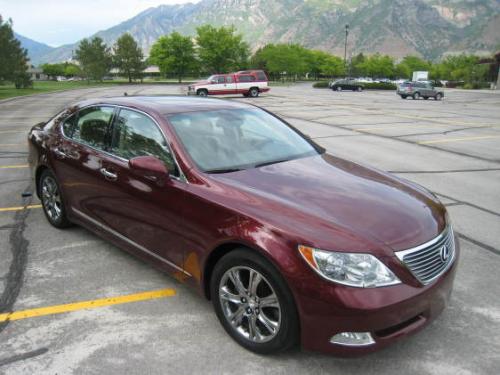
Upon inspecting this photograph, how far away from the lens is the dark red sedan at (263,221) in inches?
103

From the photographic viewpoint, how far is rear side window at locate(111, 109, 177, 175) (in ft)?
12.0

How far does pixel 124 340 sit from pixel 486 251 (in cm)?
364

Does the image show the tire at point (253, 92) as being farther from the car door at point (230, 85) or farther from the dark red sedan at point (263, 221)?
the dark red sedan at point (263, 221)

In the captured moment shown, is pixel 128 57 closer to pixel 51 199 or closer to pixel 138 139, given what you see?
pixel 51 199

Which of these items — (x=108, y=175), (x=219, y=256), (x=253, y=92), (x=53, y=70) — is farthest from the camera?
(x=53, y=70)

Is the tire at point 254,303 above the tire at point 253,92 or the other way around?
the other way around

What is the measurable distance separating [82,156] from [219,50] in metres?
78.2

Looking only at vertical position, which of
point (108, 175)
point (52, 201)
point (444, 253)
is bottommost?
point (52, 201)

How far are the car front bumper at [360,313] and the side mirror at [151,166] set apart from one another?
143 cm

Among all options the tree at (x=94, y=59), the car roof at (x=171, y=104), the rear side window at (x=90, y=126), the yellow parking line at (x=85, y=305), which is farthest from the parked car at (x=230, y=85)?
the tree at (x=94, y=59)

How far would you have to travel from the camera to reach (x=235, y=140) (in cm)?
396

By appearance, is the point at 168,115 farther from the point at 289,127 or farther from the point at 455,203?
the point at 455,203

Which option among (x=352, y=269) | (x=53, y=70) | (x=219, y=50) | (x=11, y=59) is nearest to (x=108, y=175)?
(x=352, y=269)

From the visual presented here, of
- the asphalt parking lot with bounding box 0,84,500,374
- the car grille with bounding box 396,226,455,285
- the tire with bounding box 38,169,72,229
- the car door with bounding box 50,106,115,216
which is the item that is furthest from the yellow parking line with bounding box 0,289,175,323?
the car grille with bounding box 396,226,455,285
